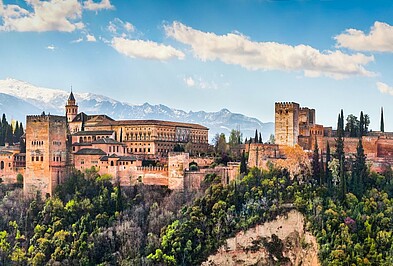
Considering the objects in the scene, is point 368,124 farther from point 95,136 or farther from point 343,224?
point 95,136

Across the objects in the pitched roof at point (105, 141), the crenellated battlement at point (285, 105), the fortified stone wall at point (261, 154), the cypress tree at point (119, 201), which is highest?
the crenellated battlement at point (285, 105)

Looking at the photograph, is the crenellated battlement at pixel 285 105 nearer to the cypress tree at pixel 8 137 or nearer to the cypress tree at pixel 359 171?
the cypress tree at pixel 359 171

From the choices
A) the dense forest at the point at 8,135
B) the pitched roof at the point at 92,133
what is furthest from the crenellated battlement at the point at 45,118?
the dense forest at the point at 8,135

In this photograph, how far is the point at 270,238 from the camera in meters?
52.0

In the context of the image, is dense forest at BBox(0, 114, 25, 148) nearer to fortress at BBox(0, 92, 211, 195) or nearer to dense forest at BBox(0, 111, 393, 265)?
fortress at BBox(0, 92, 211, 195)

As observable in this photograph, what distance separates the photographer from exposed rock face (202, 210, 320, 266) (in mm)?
51594

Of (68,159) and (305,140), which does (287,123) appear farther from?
(68,159)

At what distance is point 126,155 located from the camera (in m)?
62.6

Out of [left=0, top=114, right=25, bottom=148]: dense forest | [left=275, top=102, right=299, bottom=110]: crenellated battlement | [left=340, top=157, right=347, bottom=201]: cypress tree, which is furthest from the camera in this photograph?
[left=0, top=114, right=25, bottom=148]: dense forest

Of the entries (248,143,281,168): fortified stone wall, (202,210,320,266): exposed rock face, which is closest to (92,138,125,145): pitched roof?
(248,143,281,168): fortified stone wall

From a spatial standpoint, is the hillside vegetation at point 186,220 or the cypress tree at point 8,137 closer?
the hillside vegetation at point 186,220

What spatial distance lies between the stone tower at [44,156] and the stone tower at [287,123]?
59.1 feet

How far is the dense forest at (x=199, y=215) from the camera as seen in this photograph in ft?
163

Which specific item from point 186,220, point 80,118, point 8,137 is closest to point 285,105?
point 186,220
